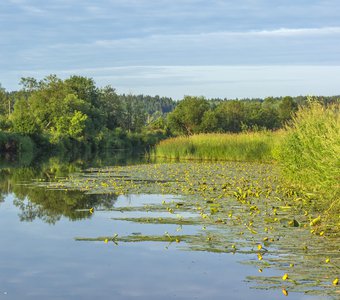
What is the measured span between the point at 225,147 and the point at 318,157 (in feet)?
73.1

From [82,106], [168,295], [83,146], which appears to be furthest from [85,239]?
[82,106]

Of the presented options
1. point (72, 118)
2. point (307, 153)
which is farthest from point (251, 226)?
point (72, 118)

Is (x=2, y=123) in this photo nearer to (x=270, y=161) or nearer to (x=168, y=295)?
(x=270, y=161)

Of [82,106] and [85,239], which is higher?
[82,106]

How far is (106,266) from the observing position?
903cm

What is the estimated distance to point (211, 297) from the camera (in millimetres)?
7457

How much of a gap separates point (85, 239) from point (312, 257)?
440cm

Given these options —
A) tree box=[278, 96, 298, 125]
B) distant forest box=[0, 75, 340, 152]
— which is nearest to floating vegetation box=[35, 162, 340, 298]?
distant forest box=[0, 75, 340, 152]

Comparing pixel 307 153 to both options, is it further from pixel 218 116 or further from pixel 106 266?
pixel 218 116

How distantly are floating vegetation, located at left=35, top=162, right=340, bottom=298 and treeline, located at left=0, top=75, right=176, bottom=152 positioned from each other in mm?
41387

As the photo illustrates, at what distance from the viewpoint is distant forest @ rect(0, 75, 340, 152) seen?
211 ft

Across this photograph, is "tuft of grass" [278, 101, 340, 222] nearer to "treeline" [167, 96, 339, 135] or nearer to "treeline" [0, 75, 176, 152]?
"treeline" [0, 75, 176, 152]

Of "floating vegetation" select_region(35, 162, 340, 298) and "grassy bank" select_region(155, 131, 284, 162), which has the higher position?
"grassy bank" select_region(155, 131, 284, 162)

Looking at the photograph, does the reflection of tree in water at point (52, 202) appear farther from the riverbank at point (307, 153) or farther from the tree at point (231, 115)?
the tree at point (231, 115)
